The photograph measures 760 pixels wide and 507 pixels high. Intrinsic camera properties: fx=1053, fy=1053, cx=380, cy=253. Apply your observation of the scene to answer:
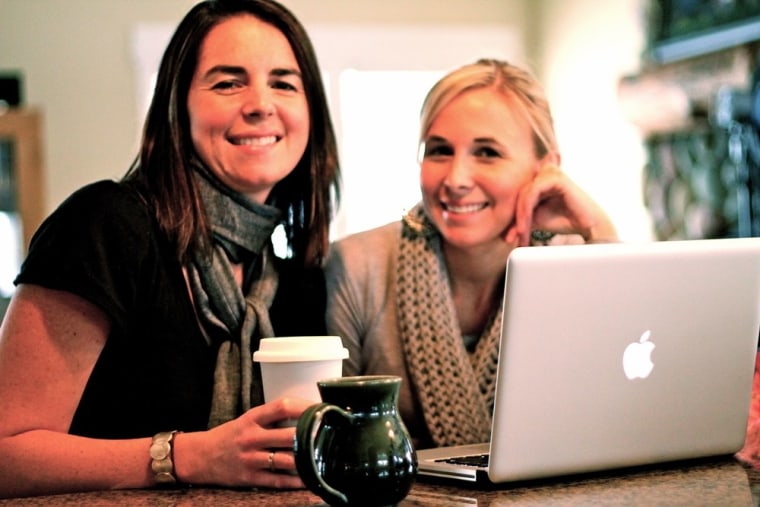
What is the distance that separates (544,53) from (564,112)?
1.58ft

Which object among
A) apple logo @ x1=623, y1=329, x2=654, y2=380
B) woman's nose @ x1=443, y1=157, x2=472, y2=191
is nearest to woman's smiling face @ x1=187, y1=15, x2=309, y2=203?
woman's nose @ x1=443, y1=157, x2=472, y2=191

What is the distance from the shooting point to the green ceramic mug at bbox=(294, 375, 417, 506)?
1.10m

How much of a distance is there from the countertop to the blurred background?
8.95ft

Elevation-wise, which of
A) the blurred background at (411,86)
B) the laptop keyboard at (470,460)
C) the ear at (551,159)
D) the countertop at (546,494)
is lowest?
the countertop at (546,494)

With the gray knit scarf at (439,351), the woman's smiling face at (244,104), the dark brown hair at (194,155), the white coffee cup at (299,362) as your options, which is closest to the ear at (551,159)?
the gray knit scarf at (439,351)

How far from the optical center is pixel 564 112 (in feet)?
17.9

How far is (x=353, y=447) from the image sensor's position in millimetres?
1106

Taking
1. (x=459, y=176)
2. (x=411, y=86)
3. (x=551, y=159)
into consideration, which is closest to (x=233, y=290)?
(x=459, y=176)

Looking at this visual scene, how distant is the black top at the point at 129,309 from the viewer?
4.81 feet

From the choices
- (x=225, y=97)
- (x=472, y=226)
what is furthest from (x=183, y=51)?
(x=472, y=226)

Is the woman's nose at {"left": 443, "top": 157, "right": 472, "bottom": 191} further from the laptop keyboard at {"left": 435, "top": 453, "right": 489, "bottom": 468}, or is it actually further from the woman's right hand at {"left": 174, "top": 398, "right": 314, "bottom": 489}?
the woman's right hand at {"left": 174, "top": 398, "right": 314, "bottom": 489}

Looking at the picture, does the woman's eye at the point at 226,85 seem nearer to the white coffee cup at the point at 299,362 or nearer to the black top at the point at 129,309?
the black top at the point at 129,309

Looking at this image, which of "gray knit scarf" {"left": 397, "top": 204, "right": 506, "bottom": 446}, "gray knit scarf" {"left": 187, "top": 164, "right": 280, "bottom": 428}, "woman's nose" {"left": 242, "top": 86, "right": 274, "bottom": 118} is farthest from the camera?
"gray knit scarf" {"left": 397, "top": 204, "right": 506, "bottom": 446}

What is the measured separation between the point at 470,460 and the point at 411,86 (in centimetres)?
438
